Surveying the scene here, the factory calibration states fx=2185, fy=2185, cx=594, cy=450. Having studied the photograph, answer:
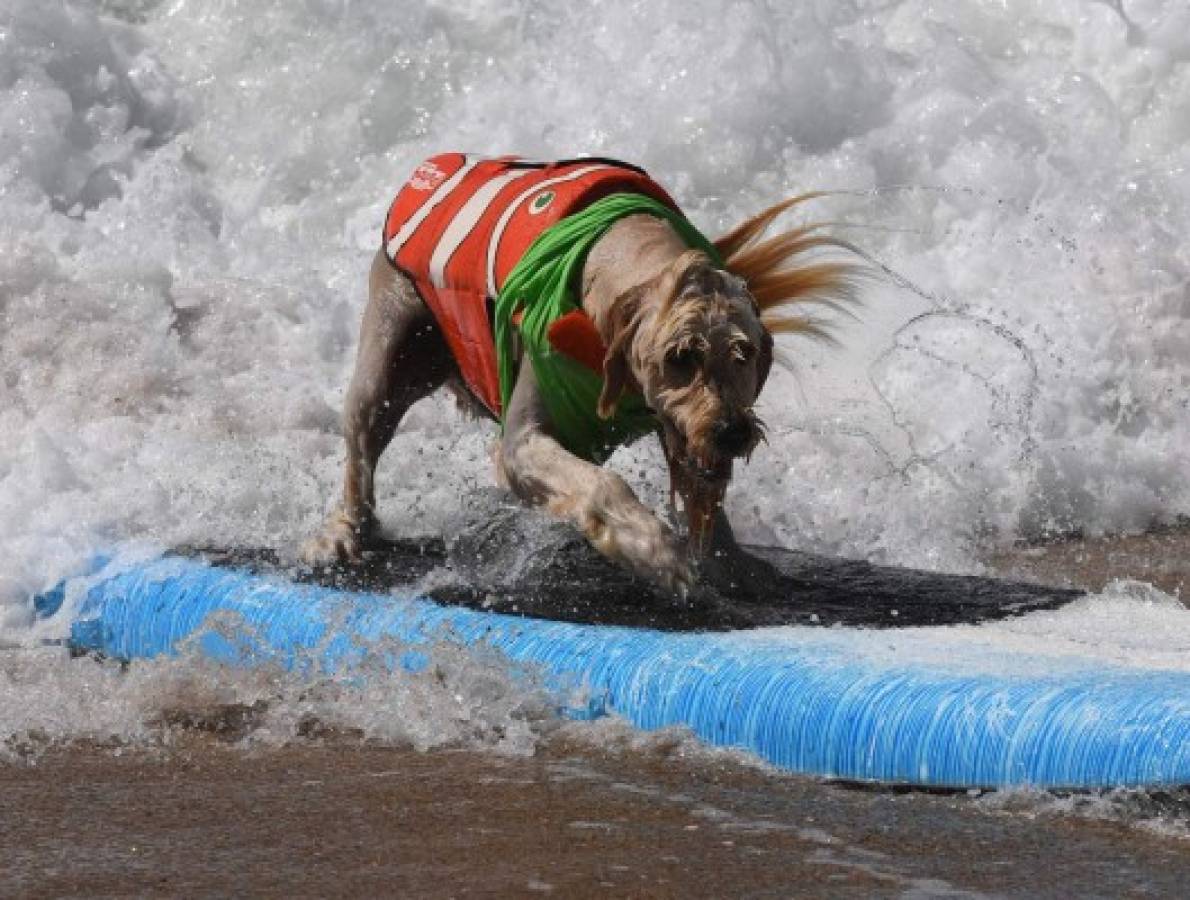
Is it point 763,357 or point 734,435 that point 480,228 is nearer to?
point 763,357

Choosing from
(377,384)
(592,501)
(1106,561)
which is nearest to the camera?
(592,501)

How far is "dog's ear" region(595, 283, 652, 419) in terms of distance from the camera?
15.0 feet

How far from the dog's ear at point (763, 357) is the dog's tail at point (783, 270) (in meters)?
0.45

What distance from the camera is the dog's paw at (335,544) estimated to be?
577 centimetres

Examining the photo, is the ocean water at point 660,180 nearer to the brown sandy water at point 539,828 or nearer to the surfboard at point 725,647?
the surfboard at point 725,647

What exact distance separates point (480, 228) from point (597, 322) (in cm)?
63

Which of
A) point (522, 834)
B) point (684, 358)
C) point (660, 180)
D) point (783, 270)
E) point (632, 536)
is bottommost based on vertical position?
point (522, 834)

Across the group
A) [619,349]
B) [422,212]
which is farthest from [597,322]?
[422,212]

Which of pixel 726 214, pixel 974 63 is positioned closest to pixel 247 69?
pixel 726 214

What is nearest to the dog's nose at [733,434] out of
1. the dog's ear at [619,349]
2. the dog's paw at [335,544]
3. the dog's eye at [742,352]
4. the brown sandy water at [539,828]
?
the dog's eye at [742,352]

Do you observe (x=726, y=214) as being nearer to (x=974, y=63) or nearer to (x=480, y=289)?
(x=974, y=63)

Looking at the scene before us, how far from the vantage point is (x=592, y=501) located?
4.77m

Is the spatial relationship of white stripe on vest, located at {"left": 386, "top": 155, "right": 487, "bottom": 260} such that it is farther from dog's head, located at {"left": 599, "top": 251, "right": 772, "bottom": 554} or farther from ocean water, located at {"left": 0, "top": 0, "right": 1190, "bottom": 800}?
dog's head, located at {"left": 599, "top": 251, "right": 772, "bottom": 554}

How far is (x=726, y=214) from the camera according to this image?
30.6ft
